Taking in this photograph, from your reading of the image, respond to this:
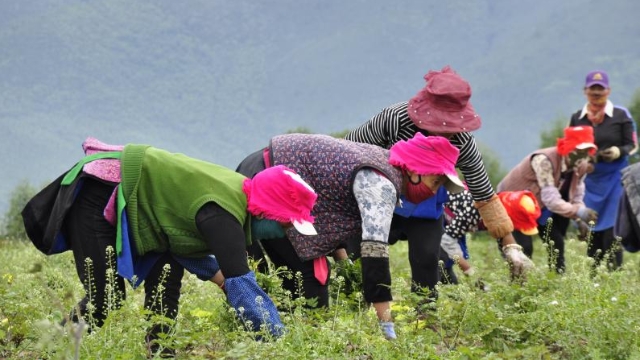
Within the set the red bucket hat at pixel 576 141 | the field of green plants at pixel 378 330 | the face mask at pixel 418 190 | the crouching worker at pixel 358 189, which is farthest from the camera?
the red bucket hat at pixel 576 141

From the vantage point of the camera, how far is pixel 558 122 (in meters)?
30.6

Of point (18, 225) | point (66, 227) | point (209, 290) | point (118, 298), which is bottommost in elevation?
point (18, 225)

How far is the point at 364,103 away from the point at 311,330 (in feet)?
450

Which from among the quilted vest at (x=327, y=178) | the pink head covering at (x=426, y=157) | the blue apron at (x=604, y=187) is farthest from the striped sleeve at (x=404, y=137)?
the blue apron at (x=604, y=187)

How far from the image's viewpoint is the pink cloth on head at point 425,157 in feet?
16.9

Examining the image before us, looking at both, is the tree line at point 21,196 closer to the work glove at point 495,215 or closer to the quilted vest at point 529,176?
the quilted vest at point 529,176

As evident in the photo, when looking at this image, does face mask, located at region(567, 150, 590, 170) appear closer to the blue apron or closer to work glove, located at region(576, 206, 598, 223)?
work glove, located at region(576, 206, 598, 223)

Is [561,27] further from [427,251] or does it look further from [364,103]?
[427,251]

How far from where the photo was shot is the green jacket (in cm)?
444

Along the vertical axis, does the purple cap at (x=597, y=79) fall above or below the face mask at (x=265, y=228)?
above

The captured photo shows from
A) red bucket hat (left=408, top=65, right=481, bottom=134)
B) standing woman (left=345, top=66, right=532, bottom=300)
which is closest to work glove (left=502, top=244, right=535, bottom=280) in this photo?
standing woman (left=345, top=66, right=532, bottom=300)

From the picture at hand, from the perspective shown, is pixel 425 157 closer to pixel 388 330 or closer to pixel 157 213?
pixel 388 330

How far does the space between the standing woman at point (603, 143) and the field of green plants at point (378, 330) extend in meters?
3.29

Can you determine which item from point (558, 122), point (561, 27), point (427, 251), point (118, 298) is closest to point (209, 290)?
point (427, 251)
